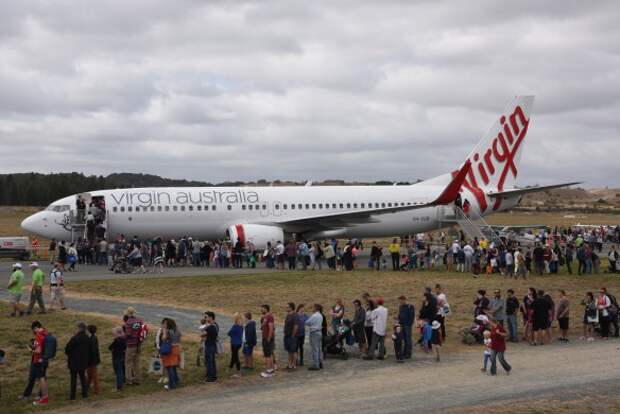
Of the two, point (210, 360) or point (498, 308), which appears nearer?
point (210, 360)

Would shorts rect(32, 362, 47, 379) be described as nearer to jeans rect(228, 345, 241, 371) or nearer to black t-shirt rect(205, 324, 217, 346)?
black t-shirt rect(205, 324, 217, 346)

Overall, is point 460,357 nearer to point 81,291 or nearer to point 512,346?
point 512,346

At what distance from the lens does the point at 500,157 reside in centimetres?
4509

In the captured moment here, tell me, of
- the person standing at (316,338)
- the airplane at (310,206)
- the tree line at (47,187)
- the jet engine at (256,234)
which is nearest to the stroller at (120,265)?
the airplane at (310,206)

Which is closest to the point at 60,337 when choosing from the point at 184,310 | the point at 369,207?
the point at 184,310

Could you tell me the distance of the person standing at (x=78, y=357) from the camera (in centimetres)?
1391

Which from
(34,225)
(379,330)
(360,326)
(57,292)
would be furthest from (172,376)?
(34,225)

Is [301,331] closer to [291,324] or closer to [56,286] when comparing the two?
[291,324]

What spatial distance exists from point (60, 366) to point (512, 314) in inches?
470

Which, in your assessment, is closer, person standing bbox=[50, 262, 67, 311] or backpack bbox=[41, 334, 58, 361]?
backpack bbox=[41, 334, 58, 361]

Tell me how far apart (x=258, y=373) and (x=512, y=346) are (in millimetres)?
7307

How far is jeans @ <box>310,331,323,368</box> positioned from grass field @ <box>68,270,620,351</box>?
5.92 meters

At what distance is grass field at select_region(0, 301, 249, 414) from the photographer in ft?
47.1

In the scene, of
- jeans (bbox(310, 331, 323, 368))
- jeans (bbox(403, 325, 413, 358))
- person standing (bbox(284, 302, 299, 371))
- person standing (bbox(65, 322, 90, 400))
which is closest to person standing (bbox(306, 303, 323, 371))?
jeans (bbox(310, 331, 323, 368))
